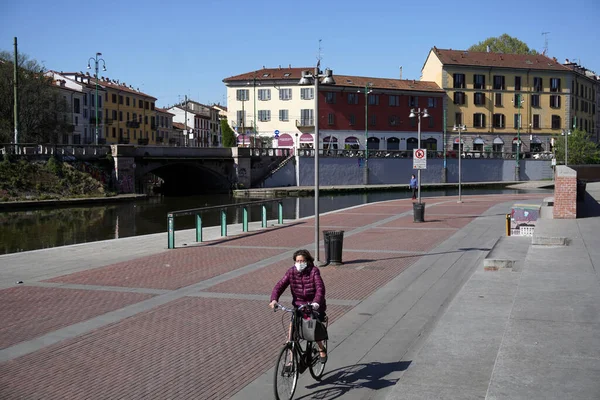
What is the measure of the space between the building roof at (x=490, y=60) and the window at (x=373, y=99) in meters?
11.2

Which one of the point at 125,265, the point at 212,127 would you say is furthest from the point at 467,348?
the point at 212,127

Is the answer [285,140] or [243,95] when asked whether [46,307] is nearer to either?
[285,140]

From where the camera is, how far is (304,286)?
8172 mm

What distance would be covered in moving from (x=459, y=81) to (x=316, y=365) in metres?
81.9

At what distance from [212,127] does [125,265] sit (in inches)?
4951

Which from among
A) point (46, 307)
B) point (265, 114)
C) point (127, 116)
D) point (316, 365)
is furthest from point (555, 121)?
point (316, 365)

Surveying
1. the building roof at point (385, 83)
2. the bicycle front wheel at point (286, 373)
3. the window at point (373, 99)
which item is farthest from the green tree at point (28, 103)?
the bicycle front wheel at point (286, 373)

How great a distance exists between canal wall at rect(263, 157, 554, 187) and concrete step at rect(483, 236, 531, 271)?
51530 mm

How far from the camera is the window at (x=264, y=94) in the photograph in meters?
79.6

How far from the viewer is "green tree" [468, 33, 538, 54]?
Answer: 107625 mm

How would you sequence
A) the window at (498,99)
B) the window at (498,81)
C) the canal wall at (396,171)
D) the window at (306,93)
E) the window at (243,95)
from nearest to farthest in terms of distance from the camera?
the canal wall at (396,171)
the window at (306,93)
the window at (243,95)
the window at (498,81)
the window at (498,99)

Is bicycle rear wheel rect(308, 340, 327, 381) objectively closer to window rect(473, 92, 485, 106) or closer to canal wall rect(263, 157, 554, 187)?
canal wall rect(263, 157, 554, 187)

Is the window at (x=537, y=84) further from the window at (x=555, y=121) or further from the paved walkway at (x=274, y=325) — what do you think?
the paved walkway at (x=274, y=325)

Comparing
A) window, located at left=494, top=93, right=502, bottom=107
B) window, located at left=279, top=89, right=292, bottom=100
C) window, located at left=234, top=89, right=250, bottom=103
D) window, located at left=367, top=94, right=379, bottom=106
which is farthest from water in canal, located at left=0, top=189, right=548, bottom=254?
window, located at left=494, top=93, right=502, bottom=107
